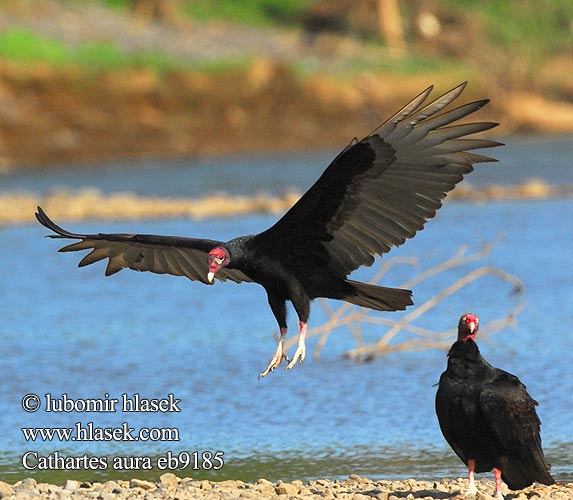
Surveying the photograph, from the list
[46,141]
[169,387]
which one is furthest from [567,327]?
[46,141]

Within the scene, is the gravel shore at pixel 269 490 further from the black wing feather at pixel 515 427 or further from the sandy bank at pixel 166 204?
the sandy bank at pixel 166 204

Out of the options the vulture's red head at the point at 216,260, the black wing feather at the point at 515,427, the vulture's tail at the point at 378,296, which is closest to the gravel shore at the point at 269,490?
the black wing feather at the point at 515,427

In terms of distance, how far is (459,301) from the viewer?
12.7m

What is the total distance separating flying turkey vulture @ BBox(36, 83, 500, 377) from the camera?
6602 mm

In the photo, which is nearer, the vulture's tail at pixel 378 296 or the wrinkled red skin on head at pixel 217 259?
the wrinkled red skin on head at pixel 217 259

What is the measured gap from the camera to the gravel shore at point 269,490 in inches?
248

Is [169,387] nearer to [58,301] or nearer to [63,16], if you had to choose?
[58,301]

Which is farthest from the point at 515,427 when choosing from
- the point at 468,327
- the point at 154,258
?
Result: the point at 154,258

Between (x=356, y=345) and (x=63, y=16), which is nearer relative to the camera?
(x=356, y=345)

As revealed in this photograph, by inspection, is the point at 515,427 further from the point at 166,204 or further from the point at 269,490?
the point at 166,204

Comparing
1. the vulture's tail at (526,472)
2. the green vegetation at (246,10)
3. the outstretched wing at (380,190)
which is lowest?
the vulture's tail at (526,472)

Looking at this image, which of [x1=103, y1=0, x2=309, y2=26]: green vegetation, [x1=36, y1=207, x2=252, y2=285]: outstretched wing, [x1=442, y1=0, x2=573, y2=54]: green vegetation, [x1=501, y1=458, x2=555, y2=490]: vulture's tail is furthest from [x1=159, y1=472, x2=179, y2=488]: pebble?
[x1=442, y1=0, x2=573, y2=54]: green vegetation

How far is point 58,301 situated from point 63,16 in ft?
75.9

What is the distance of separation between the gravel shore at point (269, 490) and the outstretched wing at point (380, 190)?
42.9 inches
